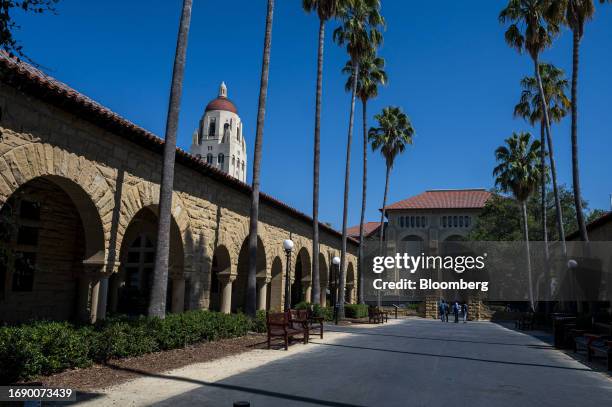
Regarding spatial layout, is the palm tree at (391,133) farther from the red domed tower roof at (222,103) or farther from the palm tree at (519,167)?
the red domed tower roof at (222,103)

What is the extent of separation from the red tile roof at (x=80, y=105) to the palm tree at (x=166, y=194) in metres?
0.83

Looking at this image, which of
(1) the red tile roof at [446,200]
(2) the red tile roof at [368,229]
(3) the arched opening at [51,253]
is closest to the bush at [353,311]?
(3) the arched opening at [51,253]

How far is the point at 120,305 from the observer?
20500 mm

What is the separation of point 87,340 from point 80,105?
4.79 m

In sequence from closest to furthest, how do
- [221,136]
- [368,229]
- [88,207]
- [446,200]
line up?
[88,207] → [446,200] → [368,229] → [221,136]

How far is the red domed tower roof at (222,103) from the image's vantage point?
3755 inches

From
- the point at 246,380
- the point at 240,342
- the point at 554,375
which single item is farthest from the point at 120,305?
the point at 554,375

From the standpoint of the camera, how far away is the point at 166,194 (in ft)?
39.8

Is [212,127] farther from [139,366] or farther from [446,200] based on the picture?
[139,366]

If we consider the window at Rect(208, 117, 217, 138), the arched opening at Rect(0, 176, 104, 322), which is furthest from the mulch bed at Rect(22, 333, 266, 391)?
the window at Rect(208, 117, 217, 138)

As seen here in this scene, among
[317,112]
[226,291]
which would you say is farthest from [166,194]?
[317,112]

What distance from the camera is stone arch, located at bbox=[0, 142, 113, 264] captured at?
9117 mm

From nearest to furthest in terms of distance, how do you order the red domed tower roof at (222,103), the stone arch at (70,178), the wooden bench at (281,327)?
the stone arch at (70,178) < the wooden bench at (281,327) < the red domed tower roof at (222,103)

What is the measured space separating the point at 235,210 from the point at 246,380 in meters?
11.1
